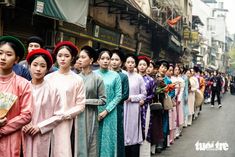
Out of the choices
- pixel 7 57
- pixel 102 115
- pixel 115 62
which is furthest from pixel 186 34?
pixel 7 57

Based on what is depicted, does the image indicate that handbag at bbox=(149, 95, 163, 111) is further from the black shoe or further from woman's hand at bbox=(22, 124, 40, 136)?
woman's hand at bbox=(22, 124, 40, 136)

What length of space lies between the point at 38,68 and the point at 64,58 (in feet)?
2.17

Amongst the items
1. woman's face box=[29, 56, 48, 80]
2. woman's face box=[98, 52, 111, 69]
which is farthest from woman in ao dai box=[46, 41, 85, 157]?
woman's face box=[98, 52, 111, 69]

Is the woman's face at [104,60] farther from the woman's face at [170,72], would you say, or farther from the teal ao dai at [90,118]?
the woman's face at [170,72]

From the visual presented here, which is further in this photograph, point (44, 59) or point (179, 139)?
point (179, 139)

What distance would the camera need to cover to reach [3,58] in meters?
3.74

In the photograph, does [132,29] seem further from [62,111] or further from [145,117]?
[62,111]

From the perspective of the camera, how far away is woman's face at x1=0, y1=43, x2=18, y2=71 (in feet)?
12.2

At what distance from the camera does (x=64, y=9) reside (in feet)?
33.6

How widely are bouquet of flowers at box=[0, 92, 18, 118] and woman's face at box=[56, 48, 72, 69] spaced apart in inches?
48.0

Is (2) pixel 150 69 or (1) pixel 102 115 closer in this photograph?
(1) pixel 102 115

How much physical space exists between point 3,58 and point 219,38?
3738 inches

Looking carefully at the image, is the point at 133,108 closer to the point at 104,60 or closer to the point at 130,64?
the point at 130,64

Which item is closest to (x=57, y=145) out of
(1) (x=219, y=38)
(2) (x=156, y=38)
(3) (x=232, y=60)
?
(2) (x=156, y=38)
